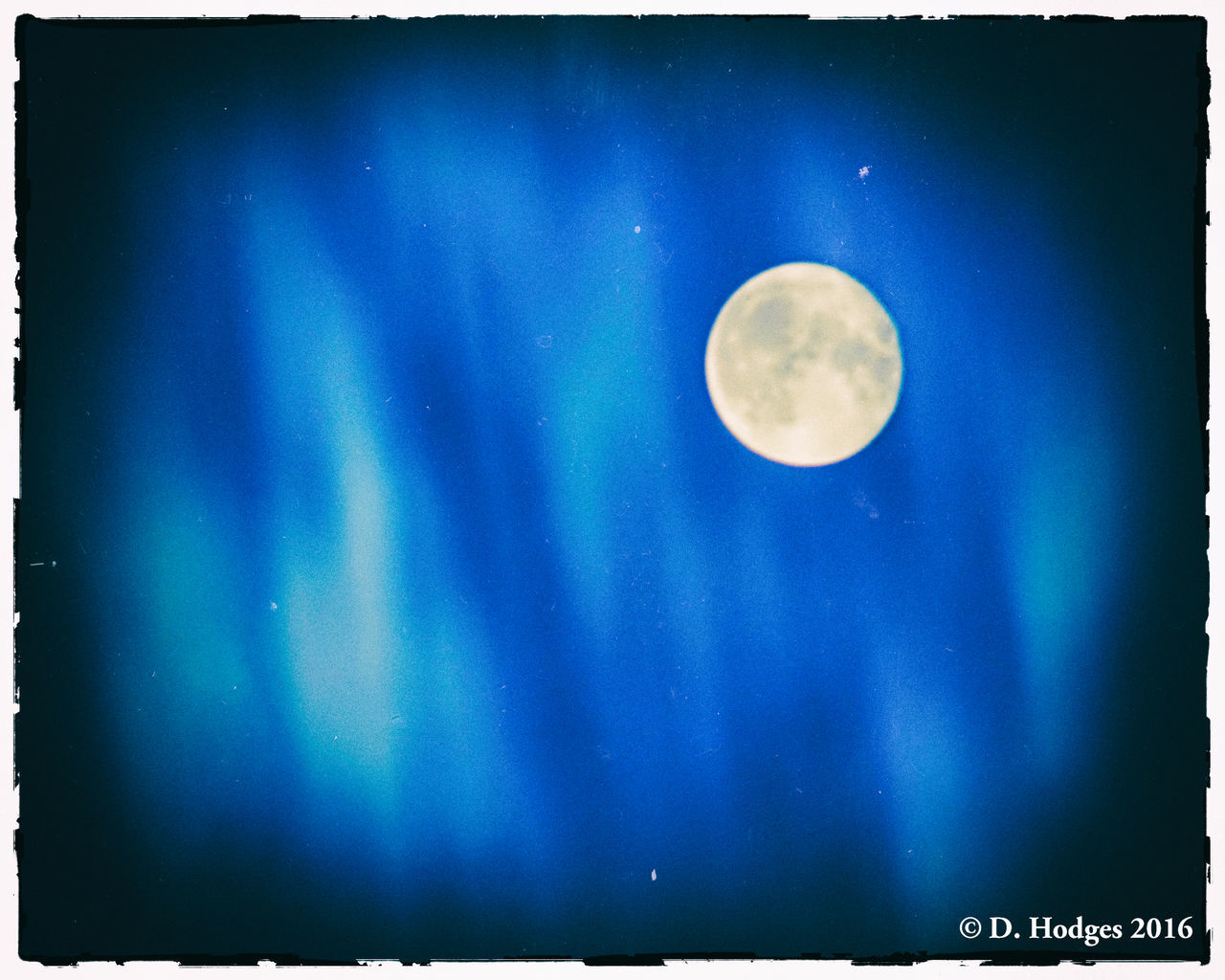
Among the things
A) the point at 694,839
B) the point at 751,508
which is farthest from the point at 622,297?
the point at 694,839

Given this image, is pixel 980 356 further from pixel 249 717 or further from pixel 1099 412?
pixel 249 717

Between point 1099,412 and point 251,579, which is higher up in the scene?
point 1099,412

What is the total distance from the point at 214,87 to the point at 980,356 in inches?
47.2

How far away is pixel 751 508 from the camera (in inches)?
56.6

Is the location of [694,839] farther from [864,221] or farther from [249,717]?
[864,221]

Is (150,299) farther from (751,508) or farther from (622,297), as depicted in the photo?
(751,508)

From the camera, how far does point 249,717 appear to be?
145 cm

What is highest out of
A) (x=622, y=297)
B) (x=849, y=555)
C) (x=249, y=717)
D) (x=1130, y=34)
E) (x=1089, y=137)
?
(x=1130, y=34)

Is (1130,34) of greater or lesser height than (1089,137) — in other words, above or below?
above

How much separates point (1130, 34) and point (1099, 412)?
1.85 feet

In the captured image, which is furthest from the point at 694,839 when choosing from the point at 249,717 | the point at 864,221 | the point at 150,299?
the point at 150,299

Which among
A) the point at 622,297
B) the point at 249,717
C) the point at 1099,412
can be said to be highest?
the point at 622,297

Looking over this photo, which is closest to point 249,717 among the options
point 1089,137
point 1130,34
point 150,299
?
point 150,299

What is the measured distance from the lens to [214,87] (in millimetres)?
1444
